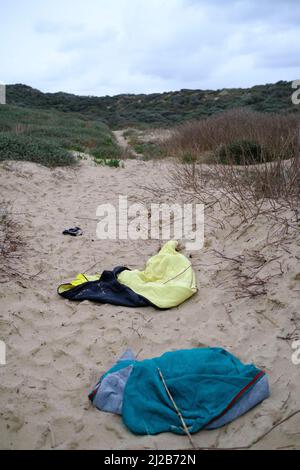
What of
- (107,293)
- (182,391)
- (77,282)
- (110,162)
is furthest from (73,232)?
(110,162)

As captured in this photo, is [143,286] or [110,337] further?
[143,286]

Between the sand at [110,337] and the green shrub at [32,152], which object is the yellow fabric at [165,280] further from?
the green shrub at [32,152]

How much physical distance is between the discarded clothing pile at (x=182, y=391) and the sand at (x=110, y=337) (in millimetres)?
63

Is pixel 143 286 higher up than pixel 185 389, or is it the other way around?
pixel 143 286

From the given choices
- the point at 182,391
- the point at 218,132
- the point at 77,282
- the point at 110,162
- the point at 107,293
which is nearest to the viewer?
the point at 182,391

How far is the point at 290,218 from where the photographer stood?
149 inches

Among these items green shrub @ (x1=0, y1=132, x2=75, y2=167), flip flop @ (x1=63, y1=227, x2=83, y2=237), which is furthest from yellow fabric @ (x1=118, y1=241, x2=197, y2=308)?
green shrub @ (x1=0, y1=132, x2=75, y2=167)

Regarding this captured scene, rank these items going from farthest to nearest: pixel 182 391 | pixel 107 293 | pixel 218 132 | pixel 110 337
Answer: pixel 218 132
pixel 107 293
pixel 110 337
pixel 182 391

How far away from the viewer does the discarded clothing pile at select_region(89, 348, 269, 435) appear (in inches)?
79.3

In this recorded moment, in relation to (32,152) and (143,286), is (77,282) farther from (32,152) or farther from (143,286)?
(32,152)

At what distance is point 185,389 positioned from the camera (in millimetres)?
2176

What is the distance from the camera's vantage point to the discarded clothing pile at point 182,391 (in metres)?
2.01

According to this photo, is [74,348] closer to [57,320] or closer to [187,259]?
[57,320]

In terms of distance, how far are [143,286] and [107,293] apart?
1.17 ft
